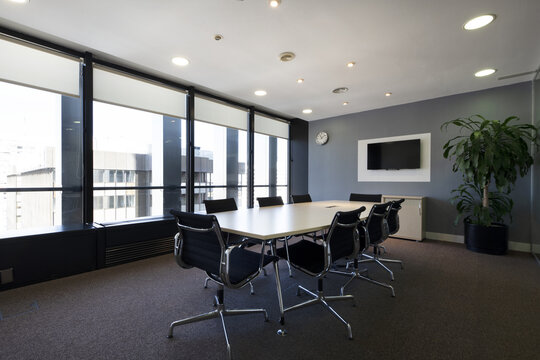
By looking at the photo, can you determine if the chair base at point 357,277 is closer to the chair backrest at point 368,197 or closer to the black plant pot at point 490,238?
the chair backrest at point 368,197

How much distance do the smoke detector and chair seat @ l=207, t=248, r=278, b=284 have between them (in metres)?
2.41

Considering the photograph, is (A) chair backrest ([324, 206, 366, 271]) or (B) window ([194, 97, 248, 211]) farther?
(B) window ([194, 97, 248, 211])

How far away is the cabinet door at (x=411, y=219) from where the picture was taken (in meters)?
4.71

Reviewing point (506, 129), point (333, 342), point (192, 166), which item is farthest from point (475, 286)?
point (192, 166)

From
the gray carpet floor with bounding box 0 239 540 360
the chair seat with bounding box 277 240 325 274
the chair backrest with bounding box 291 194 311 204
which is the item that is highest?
the chair backrest with bounding box 291 194 311 204

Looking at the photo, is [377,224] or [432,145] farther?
[432,145]

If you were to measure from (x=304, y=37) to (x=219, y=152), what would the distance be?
3.20 meters

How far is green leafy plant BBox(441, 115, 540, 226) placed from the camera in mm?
3723

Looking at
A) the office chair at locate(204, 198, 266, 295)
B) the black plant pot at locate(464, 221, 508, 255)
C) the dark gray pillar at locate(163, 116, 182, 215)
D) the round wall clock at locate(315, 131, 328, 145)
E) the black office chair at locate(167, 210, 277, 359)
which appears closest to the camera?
the black office chair at locate(167, 210, 277, 359)

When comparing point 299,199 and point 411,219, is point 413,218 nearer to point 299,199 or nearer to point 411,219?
point 411,219

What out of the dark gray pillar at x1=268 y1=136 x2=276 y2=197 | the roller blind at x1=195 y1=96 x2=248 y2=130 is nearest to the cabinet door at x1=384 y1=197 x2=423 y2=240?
the dark gray pillar at x1=268 y1=136 x2=276 y2=197

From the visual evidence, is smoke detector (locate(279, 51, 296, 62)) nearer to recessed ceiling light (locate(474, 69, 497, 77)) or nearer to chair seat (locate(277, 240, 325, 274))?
chair seat (locate(277, 240, 325, 274))

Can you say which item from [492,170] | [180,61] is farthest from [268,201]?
[492,170]

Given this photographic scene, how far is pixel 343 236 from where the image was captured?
2.15 metres
